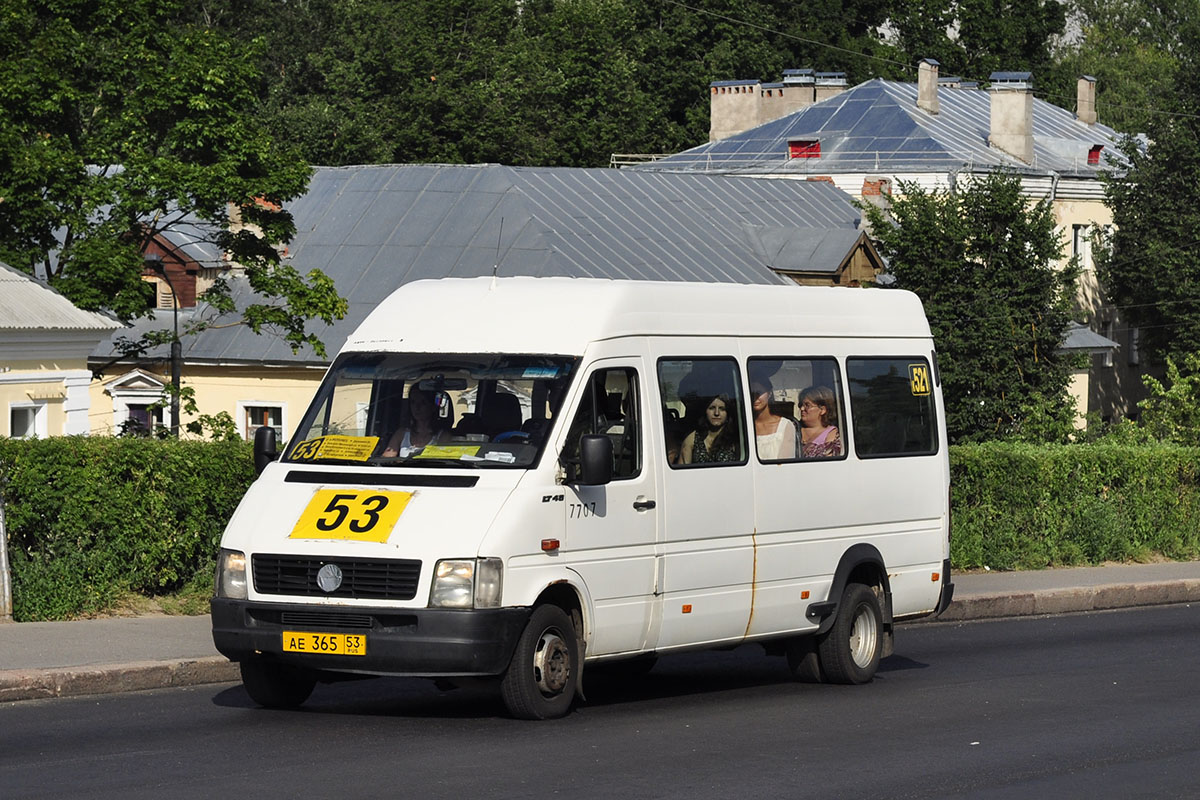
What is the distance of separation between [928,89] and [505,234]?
23.4m

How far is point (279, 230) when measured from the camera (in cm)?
3303

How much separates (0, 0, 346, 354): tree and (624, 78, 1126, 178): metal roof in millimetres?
30817

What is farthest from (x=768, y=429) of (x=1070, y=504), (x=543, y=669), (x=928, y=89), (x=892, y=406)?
(x=928, y=89)

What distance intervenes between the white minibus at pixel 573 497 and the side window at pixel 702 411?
0.05ft

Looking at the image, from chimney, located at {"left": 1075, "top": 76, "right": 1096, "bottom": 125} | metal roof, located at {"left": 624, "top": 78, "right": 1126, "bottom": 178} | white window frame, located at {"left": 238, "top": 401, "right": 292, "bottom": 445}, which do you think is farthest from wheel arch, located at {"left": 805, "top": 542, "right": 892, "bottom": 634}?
chimney, located at {"left": 1075, "top": 76, "right": 1096, "bottom": 125}

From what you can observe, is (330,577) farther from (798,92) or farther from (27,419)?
(798,92)

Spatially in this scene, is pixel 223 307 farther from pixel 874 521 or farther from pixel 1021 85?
pixel 1021 85

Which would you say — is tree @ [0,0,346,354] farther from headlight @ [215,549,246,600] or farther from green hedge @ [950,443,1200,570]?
headlight @ [215,549,246,600]

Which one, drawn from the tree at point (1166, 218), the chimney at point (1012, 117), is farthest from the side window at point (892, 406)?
the tree at point (1166, 218)

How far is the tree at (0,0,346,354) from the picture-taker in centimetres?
3048

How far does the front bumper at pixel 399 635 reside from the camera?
10.1 meters

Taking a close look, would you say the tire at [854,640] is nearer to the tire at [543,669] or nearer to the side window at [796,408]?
the side window at [796,408]

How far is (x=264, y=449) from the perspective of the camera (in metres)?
11.9

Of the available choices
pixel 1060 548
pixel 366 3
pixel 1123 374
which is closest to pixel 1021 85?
pixel 1123 374
